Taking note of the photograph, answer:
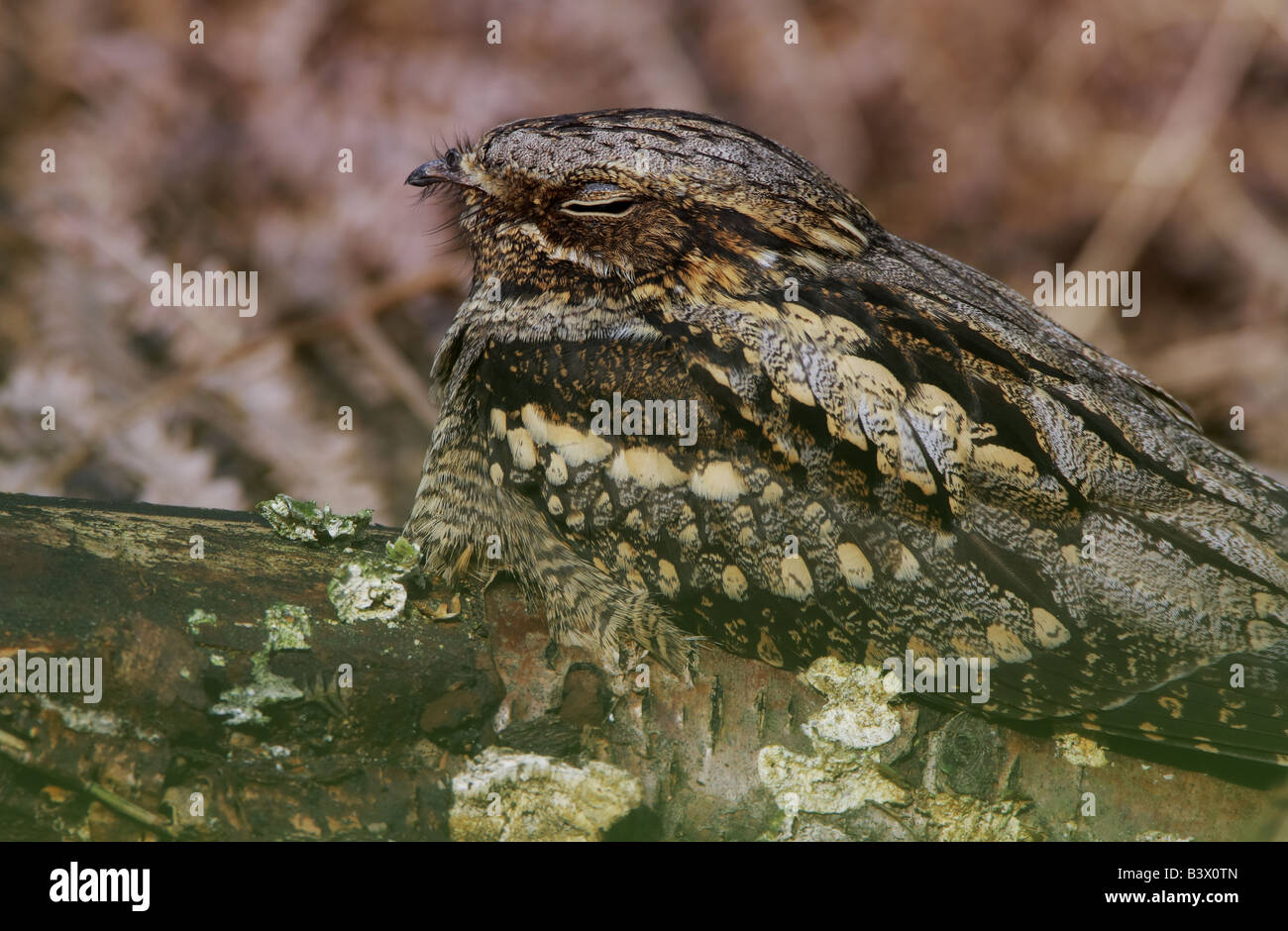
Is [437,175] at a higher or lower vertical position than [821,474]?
higher

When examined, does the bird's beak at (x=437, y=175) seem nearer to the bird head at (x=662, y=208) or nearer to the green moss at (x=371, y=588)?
the bird head at (x=662, y=208)

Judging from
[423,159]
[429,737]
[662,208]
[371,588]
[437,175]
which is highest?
[423,159]

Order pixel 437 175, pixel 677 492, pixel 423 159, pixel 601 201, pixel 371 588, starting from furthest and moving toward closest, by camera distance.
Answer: pixel 423 159
pixel 437 175
pixel 601 201
pixel 677 492
pixel 371 588

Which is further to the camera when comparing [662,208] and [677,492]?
[662,208]

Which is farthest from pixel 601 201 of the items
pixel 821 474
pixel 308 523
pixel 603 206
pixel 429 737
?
pixel 429 737

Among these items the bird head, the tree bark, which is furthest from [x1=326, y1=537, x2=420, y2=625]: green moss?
the bird head

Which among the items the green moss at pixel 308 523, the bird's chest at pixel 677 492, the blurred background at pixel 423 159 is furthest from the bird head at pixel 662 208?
the blurred background at pixel 423 159

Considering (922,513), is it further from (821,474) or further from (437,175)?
(437,175)

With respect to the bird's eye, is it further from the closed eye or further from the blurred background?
the blurred background
